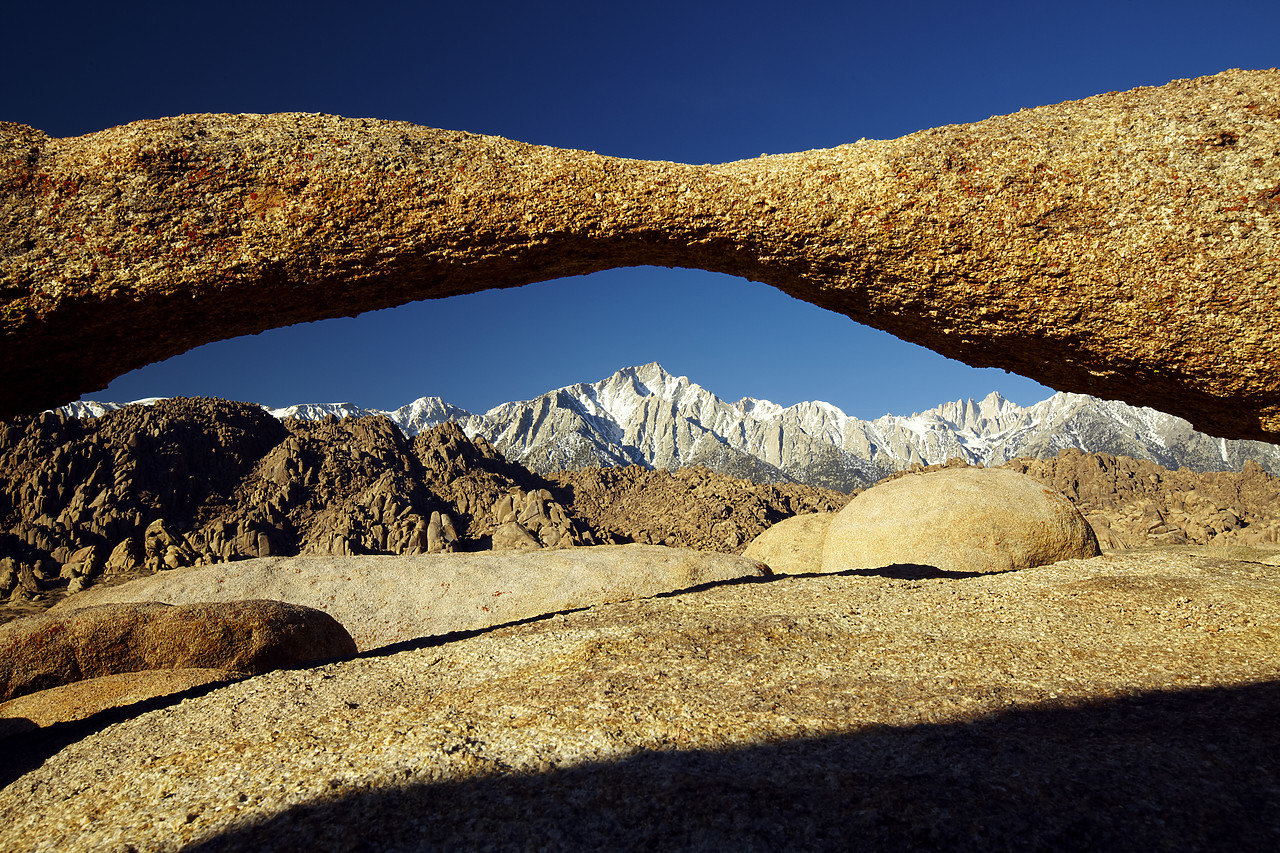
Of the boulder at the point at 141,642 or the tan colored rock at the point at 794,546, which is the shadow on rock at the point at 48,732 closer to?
the boulder at the point at 141,642

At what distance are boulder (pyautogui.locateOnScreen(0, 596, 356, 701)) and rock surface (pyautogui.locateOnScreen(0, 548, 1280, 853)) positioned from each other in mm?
2024

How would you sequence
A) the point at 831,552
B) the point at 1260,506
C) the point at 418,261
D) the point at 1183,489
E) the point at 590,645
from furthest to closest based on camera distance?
the point at 1183,489 < the point at 1260,506 < the point at 831,552 < the point at 590,645 < the point at 418,261

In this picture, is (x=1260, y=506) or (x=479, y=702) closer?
(x=479, y=702)

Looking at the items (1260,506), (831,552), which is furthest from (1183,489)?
(831,552)

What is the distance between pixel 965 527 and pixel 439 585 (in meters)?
10.8

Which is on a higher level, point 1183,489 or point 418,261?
point 418,261

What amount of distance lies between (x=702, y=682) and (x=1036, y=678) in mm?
3046

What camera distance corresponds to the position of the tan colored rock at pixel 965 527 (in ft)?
38.5

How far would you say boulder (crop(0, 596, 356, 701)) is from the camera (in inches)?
313

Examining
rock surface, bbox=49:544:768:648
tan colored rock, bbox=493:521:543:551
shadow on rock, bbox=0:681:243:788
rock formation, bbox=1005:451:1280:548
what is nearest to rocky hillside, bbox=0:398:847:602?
tan colored rock, bbox=493:521:543:551

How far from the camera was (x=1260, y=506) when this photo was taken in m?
31.8

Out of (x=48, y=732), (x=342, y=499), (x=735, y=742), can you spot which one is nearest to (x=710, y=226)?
(x=735, y=742)

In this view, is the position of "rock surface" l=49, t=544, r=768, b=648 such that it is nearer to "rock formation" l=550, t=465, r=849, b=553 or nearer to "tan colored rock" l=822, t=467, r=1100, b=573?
"tan colored rock" l=822, t=467, r=1100, b=573

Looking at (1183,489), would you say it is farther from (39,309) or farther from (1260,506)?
(39,309)
